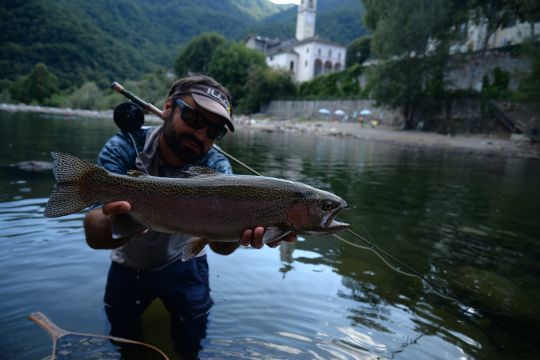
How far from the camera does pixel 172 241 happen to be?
12.0ft

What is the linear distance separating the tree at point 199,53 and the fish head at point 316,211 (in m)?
110

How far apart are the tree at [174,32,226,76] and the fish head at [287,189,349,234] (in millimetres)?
109527

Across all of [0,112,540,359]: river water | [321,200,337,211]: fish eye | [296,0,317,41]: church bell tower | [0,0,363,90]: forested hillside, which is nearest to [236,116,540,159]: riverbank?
[0,112,540,359]: river water

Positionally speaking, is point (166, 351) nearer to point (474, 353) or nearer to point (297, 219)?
point (297, 219)

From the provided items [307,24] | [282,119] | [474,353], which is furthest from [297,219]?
[307,24]

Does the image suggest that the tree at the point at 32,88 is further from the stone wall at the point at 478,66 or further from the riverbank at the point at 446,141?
the stone wall at the point at 478,66

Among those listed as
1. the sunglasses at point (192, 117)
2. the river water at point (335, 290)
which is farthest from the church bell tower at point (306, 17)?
the sunglasses at point (192, 117)

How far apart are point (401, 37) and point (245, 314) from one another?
1635 inches

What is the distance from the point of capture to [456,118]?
4297 centimetres

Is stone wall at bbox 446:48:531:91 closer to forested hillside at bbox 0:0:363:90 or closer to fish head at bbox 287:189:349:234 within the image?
fish head at bbox 287:189:349:234

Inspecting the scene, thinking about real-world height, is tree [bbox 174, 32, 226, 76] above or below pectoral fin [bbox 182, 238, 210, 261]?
above

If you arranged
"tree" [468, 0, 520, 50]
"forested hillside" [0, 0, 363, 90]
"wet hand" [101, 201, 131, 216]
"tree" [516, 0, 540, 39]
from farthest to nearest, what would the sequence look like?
"forested hillside" [0, 0, 363, 90] < "tree" [468, 0, 520, 50] < "tree" [516, 0, 540, 39] < "wet hand" [101, 201, 131, 216]

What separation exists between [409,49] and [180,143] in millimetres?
42920

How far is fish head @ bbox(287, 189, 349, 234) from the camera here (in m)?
2.81
